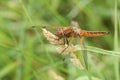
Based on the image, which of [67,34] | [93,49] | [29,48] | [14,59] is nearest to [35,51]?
[14,59]

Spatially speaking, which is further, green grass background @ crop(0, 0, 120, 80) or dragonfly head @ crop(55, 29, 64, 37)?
green grass background @ crop(0, 0, 120, 80)

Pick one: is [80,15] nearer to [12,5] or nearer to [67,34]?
[12,5]

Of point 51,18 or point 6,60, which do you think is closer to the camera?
point 6,60

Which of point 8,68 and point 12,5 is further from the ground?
point 12,5

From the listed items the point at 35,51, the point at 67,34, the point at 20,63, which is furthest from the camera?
the point at 35,51

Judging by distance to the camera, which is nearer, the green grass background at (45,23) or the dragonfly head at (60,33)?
the dragonfly head at (60,33)

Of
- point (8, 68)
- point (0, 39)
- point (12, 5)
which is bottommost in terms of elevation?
point (8, 68)

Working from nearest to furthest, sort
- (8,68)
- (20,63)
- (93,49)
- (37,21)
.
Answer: (93,49)
(20,63)
(8,68)
(37,21)

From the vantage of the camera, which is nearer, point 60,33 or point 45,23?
point 60,33

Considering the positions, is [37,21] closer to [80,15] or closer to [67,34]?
[80,15]
